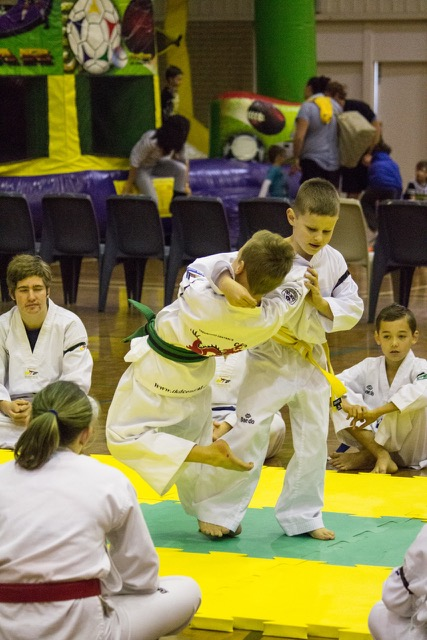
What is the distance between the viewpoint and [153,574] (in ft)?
10.2

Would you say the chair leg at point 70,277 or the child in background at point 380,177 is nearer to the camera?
the chair leg at point 70,277

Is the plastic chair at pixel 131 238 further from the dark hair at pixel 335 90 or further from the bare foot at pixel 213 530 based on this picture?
the bare foot at pixel 213 530

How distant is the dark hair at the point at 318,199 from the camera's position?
4148 millimetres

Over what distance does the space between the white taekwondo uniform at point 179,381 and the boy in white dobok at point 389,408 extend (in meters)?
1.26

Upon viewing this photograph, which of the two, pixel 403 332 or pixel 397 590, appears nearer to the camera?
pixel 397 590

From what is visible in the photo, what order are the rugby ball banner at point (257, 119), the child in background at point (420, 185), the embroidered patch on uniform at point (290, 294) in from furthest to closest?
the rugby ball banner at point (257, 119), the child in background at point (420, 185), the embroidered patch on uniform at point (290, 294)

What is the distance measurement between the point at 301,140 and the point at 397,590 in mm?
9324

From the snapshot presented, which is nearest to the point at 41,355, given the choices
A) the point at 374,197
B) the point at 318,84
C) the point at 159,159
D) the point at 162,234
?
the point at 162,234

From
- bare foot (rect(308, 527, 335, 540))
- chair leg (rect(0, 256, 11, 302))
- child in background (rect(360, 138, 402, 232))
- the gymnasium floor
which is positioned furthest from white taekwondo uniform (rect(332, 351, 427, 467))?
child in background (rect(360, 138, 402, 232))

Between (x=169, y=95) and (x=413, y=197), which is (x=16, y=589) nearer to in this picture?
(x=413, y=197)

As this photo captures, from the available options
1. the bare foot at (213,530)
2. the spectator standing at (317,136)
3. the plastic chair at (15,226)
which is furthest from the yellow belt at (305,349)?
the spectator standing at (317,136)

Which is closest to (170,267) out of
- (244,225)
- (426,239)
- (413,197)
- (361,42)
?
(244,225)

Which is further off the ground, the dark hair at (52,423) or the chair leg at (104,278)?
the dark hair at (52,423)

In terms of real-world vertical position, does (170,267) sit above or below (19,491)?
below
